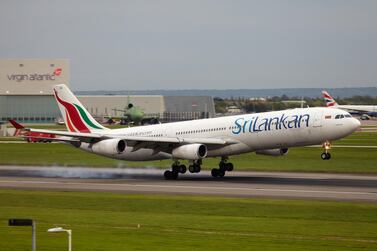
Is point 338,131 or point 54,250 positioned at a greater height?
point 338,131

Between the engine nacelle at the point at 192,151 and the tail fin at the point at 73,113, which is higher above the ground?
the tail fin at the point at 73,113

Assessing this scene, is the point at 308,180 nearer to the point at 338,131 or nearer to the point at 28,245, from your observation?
the point at 338,131

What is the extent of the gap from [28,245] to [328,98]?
155 metres

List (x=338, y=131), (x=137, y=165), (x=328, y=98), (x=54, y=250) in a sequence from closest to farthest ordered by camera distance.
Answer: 1. (x=54, y=250)
2. (x=338, y=131)
3. (x=137, y=165)
4. (x=328, y=98)

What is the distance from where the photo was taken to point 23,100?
168500 millimetres

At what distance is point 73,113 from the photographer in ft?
211

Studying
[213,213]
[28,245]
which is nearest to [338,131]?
[213,213]

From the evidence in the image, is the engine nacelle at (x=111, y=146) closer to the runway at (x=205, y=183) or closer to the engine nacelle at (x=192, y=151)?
the runway at (x=205, y=183)

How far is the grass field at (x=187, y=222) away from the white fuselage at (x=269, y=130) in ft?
42.4

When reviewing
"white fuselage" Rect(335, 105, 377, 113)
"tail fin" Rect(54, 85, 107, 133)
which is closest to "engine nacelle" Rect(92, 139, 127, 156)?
"tail fin" Rect(54, 85, 107, 133)

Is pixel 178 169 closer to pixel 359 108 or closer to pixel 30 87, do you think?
pixel 30 87

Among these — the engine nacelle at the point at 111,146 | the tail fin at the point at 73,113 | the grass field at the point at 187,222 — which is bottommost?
the grass field at the point at 187,222

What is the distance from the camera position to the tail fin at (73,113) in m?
64.4

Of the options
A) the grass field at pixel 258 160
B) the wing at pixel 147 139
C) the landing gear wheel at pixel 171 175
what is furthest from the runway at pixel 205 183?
the grass field at pixel 258 160
